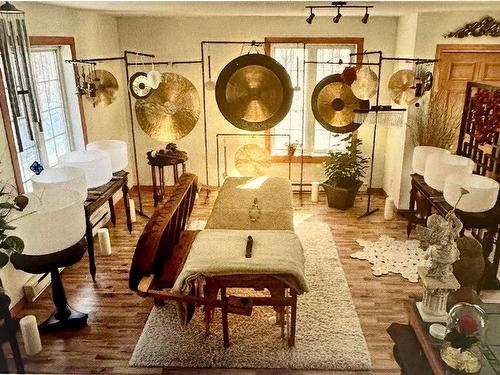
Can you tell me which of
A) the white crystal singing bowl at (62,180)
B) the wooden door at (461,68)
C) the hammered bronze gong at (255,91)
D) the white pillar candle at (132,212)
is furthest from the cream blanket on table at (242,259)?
the wooden door at (461,68)

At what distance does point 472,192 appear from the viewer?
3.60m

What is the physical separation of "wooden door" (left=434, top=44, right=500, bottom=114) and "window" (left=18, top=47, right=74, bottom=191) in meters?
4.11

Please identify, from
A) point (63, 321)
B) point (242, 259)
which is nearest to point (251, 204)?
point (242, 259)

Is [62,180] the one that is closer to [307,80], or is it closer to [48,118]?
[48,118]

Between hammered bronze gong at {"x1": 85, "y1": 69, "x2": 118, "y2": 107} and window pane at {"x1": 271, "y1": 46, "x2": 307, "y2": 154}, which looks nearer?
hammered bronze gong at {"x1": 85, "y1": 69, "x2": 118, "y2": 107}

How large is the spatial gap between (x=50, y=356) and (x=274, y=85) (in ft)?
8.23

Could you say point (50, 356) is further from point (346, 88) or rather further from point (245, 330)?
point (346, 88)

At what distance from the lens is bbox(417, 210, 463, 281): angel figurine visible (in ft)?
7.23

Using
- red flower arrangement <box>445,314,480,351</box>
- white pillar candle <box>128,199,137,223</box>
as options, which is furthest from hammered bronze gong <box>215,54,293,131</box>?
white pillar candle <box>128,199,137,223</box>

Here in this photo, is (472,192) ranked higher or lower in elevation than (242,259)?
higher

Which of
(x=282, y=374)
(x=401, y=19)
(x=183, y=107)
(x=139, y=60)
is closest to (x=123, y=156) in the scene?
(x=183, y=107)

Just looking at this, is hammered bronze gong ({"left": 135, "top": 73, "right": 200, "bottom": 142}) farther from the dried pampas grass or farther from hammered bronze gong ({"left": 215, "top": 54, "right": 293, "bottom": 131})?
hammered bronze gong ({"left": 215, "top": 54, "right": 293, "bottom": 131})

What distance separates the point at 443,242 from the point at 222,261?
4.50 ft

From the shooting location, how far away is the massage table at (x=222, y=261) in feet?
9.62
